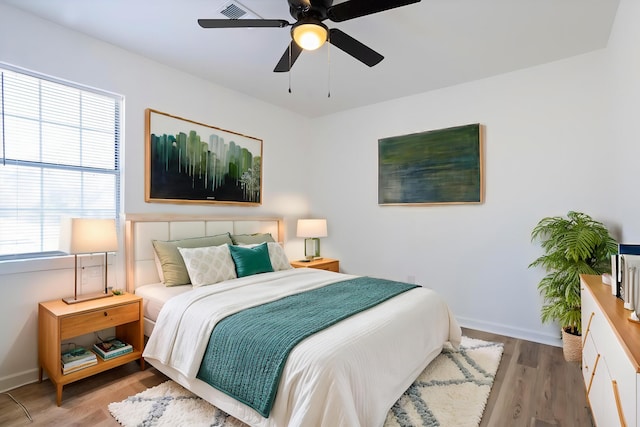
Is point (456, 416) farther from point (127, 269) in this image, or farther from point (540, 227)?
point (127, 269)

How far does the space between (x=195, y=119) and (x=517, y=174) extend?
3.38 metres

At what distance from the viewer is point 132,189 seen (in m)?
2.92

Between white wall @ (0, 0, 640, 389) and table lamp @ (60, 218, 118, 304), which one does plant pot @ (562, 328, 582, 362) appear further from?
table lamp @ (60, 218, 118, 304)

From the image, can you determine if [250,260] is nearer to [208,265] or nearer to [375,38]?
[208,265]

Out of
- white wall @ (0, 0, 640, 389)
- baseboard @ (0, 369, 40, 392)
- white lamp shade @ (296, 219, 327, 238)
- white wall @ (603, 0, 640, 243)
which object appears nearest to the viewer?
white wall @ (603, 0, 640, 243)

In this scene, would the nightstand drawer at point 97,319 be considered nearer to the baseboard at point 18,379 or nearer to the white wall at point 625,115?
the baseboard at point 18,379

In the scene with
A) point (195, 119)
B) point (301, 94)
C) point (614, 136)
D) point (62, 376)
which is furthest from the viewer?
point (301, 94)

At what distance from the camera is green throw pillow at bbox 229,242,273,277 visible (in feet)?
9.85

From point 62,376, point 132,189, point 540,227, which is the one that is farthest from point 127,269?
point 540,227

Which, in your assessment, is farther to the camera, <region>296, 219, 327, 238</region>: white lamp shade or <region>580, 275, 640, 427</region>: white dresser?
<region>296, 219, 327, 238</region>: white lamp shade

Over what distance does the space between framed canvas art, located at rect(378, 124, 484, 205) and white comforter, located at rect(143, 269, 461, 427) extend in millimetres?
1431

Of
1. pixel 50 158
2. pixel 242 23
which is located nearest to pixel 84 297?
pixel 50 158

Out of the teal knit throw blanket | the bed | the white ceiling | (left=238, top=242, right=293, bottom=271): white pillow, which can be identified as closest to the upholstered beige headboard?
the bed

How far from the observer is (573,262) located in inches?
103
